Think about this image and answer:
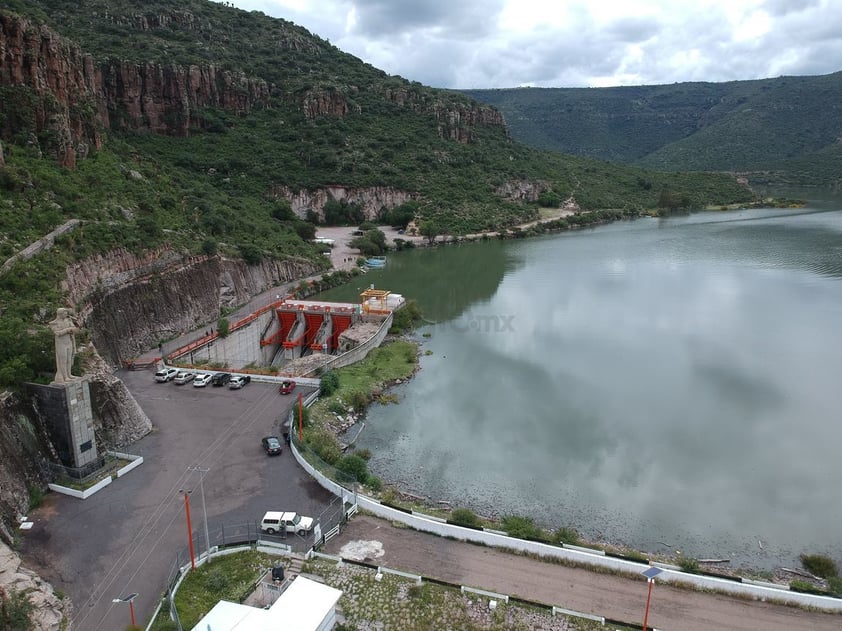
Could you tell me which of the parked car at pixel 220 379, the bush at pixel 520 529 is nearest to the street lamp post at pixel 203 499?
the parked car at pixel 220 379

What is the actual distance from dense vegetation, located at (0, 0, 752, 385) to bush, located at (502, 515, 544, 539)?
1593 centimetres

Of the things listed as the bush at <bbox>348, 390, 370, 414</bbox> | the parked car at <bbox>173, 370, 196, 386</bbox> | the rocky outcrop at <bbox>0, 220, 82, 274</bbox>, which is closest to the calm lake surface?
the bush at <bbox>348, 390, 370, 414</bbox>

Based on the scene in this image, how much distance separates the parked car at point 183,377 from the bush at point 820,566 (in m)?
26.2

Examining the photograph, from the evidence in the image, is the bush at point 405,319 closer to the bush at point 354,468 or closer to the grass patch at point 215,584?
the bush at point 354,468

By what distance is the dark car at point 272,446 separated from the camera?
73.3ft

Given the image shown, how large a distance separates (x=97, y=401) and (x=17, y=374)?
10.1ft

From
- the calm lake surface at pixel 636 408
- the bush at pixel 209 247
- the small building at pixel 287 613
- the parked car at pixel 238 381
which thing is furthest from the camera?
the bush at pixel 209 247

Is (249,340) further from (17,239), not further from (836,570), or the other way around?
(836,570)

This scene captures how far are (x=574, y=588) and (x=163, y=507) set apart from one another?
12427 millimetres

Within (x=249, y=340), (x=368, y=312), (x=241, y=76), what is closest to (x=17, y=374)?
(x=249, y=340)

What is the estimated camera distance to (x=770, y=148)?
181000 mm

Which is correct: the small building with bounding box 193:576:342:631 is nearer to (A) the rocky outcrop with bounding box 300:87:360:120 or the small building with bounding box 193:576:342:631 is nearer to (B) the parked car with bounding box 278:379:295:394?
(B) the parked car with bounding box 278:379:295:394

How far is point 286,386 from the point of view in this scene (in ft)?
95.2

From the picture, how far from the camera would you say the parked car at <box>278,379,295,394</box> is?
94.3 ft
